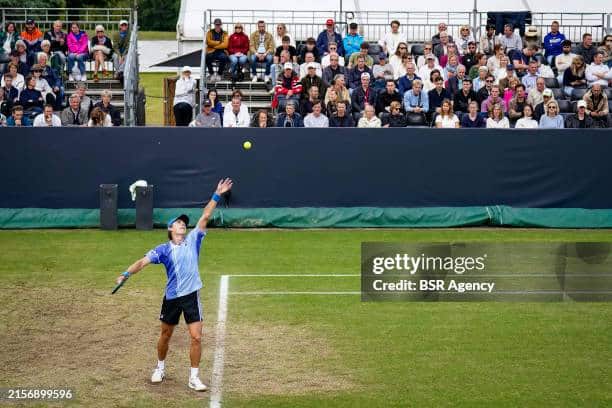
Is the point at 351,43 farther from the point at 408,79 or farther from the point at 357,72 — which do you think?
the point at 408,79

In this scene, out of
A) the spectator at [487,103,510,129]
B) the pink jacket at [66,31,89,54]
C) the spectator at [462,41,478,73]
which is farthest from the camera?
the pink jacket at [66,31,89,54]

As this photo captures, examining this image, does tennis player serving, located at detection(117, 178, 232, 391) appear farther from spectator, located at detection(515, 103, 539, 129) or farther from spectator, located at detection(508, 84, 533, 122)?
spectator, located at detection(508, 84, 533, 122)

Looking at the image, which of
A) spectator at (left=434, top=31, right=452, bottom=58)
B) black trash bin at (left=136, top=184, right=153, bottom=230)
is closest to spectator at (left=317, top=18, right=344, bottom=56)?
spectator at (left=434, top=31, right=452, bottom=58)

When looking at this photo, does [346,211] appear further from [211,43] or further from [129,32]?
[129,32]

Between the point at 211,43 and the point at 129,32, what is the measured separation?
16.0 feet

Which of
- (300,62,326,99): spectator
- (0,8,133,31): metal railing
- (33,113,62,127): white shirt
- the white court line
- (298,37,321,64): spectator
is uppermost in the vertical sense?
(0,8,133,31): metal railing

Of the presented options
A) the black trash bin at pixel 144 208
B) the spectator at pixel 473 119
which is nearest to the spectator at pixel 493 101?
the spectator at pixel 473 119

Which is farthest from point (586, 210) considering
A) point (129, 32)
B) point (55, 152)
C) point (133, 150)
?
point (129, 32)

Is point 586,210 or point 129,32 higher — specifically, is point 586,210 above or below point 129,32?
below

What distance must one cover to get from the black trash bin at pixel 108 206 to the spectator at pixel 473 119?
8068mm

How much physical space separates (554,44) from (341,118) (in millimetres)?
7620

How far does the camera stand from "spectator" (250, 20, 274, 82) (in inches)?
1097

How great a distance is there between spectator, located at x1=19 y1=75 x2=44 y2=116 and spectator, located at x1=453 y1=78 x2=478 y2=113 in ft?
32.5

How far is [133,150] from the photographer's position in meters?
23.2
